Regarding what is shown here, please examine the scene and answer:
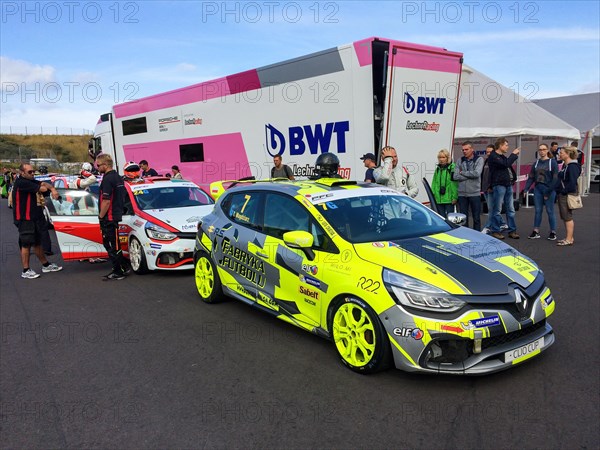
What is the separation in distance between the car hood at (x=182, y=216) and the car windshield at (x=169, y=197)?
0.82 feet

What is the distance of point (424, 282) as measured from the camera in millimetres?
3691

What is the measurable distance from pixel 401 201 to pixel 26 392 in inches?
151

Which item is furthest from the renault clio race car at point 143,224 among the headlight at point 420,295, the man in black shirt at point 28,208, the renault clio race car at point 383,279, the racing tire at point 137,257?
the headlight at point 420,295

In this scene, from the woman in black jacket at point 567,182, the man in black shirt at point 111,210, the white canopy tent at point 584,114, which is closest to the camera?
the man in black shirt at point 111,210

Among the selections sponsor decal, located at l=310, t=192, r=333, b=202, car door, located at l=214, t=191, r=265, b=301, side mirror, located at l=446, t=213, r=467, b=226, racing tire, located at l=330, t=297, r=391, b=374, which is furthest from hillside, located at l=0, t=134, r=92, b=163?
racing tire, located at l=330, t=297, r=391, b=374

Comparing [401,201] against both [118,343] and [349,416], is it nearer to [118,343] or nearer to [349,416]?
[349,416]

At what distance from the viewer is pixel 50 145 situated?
8569cm

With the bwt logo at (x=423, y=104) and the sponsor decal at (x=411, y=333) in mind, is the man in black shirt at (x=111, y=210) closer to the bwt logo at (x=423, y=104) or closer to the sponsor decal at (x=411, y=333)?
the bwt logo at (x=423, y=104)

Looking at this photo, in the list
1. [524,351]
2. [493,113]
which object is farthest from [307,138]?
[493,113]

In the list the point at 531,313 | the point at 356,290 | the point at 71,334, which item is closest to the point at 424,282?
the point at 356,290

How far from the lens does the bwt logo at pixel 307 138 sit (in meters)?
8.81

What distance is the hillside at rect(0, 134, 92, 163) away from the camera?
2793 inches

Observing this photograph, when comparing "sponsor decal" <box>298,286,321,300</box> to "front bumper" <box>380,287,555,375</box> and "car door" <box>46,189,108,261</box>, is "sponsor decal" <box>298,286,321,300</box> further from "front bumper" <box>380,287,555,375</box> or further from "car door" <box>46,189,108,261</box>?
"car door" <box>46,189,108,261</box>

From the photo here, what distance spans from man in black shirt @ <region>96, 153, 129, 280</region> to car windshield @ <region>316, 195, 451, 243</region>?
4.30 metres
